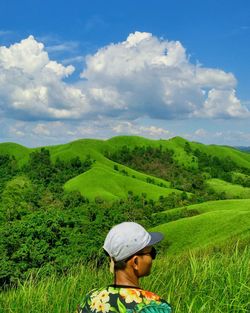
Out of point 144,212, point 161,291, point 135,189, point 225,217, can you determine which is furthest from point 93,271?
point 135,189

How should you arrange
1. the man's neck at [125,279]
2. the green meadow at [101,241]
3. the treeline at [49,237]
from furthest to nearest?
the treeline at [49,237]
the green meadow at [101,241]
the man's neck at [125,279]

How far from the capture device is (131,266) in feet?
13.1

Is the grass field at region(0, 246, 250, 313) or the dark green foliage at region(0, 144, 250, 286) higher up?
the grass field at region(0, 246, 250, 313)

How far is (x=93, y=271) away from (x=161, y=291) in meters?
2.04

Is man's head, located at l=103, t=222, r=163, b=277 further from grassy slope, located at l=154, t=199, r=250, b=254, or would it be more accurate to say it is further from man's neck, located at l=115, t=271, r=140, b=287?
grassy slope, located at l=154, t=199, r=250, b=254

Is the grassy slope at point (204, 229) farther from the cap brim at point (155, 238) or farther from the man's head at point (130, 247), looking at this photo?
the man's head at point (130, 247)

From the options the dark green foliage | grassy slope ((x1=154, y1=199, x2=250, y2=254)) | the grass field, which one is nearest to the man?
the grass field

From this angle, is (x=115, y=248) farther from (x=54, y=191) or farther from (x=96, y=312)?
(x=54, y=191)

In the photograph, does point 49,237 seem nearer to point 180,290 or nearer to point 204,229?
point 204,229

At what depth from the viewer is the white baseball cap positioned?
392cm

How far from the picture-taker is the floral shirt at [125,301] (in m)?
3.76

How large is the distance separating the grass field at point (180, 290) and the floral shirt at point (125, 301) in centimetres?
222

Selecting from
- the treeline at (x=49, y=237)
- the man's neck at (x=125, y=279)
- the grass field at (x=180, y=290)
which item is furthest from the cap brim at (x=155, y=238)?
the treeline at (x=49, y=237)

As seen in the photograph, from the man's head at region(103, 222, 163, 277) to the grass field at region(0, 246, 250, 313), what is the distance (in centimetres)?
216
